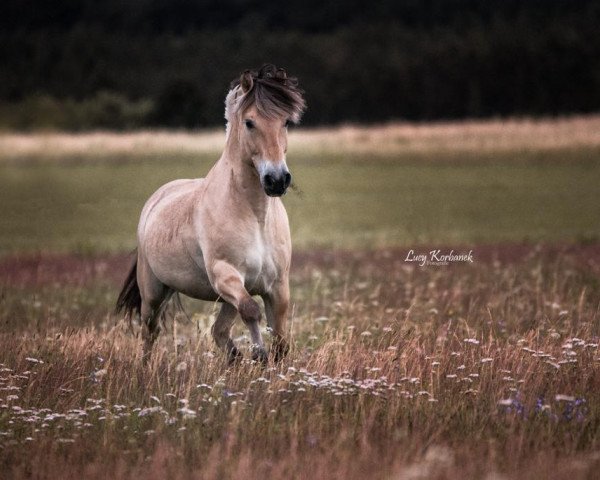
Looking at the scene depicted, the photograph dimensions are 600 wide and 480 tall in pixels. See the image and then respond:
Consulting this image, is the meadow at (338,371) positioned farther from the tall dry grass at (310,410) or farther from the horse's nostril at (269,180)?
the horse's nostril at (269,180)

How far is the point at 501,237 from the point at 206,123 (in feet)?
116

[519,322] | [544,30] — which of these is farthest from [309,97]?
[519,322]

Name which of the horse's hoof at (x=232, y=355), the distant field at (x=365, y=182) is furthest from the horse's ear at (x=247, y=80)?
the distant field at (x=365, y=182)

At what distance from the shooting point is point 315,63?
66188 mm

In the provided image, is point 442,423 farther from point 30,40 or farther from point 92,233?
point 30,40

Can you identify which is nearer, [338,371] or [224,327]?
[338,371]

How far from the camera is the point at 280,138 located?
782 cm

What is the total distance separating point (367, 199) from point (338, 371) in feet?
86.4

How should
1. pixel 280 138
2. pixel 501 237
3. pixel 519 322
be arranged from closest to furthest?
pixel 280 138 → pixel 519 322 → pixel 501 237

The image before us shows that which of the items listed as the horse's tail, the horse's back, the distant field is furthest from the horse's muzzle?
the distant field

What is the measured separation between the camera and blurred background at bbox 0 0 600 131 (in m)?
56.6

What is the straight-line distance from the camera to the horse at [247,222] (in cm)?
775

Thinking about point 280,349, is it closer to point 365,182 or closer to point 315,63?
point 365,182

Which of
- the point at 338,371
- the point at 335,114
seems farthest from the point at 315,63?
the point at 338,371
